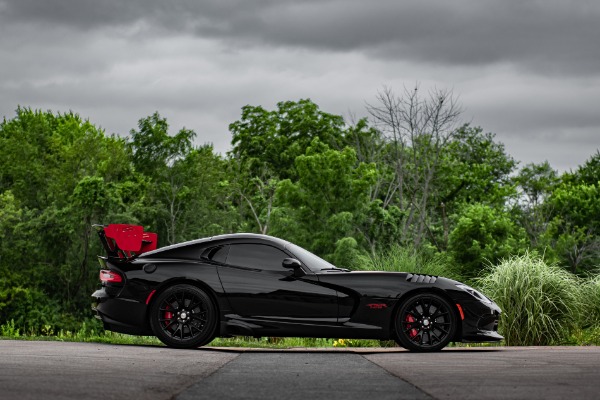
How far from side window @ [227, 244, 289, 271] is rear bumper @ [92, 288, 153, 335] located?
4.12 ft

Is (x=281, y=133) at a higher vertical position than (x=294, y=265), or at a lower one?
higher

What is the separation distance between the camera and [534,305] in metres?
14.2

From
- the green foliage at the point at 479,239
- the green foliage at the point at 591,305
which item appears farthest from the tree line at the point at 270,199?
the green foliage at the point at 591,305

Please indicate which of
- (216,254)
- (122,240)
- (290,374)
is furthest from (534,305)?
(290,374)

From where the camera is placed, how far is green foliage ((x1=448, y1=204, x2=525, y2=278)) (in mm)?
30391

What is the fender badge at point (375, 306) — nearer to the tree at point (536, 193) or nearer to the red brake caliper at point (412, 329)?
the red brake caliper at point (412, 329)


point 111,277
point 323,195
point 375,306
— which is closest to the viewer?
point 375,306

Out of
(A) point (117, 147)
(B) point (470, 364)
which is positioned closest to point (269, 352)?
(B) point (470, 364)

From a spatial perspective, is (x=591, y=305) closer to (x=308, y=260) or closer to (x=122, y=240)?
(x=308, y=260)

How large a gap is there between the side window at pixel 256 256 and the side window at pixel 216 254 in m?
0.06

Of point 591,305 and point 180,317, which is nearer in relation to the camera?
point 180,317

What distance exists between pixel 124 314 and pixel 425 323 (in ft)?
12.1

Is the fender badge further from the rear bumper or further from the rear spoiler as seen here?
the rear spoiler

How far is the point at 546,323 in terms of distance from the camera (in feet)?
46.7
